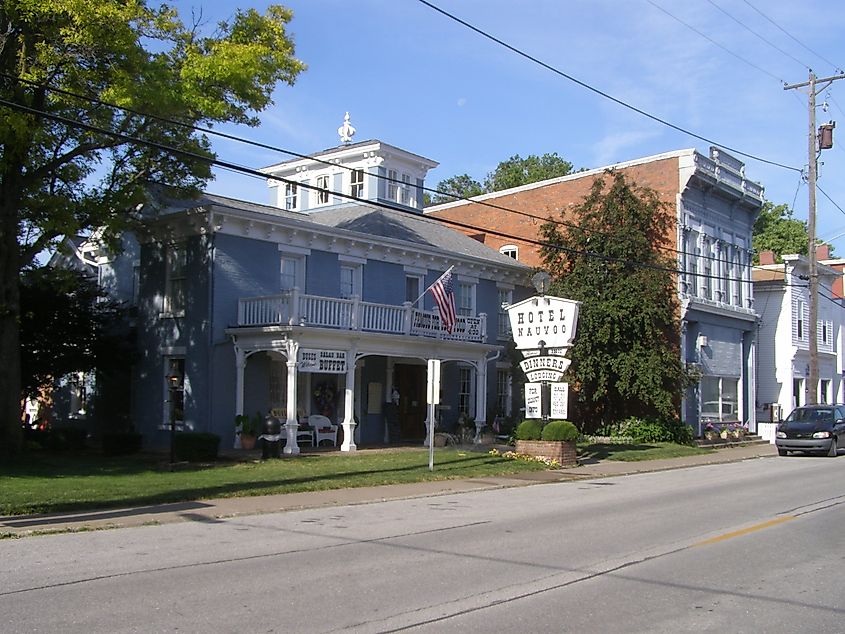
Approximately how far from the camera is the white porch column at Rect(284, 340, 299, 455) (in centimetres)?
2309

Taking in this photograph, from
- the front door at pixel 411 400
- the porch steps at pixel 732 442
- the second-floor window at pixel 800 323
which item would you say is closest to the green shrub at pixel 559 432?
the front door at pixel 411 400

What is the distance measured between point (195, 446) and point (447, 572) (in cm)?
1315

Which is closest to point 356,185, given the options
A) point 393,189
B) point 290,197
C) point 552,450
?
point 393,189

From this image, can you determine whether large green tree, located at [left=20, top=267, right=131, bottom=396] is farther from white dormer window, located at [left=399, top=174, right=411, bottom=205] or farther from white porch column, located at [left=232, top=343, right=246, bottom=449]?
white dormer window, located at [left=399, top=174, right=411, bottom=205]

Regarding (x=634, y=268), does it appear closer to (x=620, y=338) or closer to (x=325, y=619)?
(x=620, y=338)

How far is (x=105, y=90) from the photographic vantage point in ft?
62.4

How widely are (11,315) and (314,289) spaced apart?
29.4 ft

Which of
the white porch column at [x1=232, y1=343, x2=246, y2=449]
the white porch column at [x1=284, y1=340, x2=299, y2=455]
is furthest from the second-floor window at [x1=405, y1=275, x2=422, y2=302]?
the white porch column at [x1=284, y1=340, x2=299, y2=455]

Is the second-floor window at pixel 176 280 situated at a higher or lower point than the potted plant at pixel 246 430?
higher

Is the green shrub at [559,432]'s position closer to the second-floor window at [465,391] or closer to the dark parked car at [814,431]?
the second-floor window at [465,391]

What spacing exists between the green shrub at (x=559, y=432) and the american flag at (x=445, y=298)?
438 centimetres

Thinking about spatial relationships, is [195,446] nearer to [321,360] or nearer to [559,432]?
[321,360]

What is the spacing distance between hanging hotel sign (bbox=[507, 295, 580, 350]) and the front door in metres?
6.19

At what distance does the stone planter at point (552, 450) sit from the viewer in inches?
919
